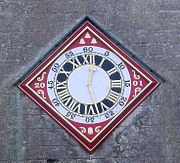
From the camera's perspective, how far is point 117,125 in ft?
33.2

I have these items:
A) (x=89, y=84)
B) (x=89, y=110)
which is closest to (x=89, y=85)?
(x=89, y=84)

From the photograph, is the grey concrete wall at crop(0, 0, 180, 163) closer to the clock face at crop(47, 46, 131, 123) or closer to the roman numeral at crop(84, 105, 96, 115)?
the clock face at crop(47, 46, 131, 123)

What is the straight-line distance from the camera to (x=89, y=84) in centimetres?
1021

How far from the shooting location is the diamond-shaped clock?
10.1 m

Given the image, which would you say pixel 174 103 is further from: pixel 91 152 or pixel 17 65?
pixel 17 65

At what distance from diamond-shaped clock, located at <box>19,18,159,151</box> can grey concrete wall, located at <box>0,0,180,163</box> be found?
0.34ft

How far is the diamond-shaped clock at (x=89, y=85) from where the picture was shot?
10.1 meters

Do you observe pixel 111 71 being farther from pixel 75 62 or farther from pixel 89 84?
pixel 75 62

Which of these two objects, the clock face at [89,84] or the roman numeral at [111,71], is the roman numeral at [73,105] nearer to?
the clock face at [89,84]

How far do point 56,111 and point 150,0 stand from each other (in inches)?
73.9

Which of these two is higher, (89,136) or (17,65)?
(17,65)

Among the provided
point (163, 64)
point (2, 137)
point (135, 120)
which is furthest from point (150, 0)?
point (2, 137)

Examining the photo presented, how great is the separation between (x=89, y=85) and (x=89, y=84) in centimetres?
1

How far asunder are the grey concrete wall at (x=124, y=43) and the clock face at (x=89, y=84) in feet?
0.76
